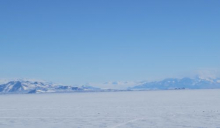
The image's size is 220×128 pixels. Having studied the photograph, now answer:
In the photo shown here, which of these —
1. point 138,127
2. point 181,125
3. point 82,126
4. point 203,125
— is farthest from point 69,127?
point 203,125

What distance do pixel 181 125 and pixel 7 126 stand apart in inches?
289

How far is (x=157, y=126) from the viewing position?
1260cm

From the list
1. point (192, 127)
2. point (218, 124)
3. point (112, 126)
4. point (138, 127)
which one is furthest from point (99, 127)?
point (218, 124)

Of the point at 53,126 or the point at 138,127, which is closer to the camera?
the point at 138,127

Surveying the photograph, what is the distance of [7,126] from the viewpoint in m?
13.8

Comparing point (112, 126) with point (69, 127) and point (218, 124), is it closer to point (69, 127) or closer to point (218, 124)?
point (69, 127)

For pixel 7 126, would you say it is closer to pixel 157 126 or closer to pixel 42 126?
pixel 42 126

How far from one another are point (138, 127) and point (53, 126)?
3617 mm

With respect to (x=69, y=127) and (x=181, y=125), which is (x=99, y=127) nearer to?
(x=69, y=127)

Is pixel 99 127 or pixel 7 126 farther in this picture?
pixel 7 126

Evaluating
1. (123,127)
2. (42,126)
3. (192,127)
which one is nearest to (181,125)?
(192,127)

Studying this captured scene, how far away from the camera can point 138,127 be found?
1250cm

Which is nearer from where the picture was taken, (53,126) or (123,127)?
(123,127)

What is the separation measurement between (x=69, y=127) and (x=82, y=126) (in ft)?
1.87
